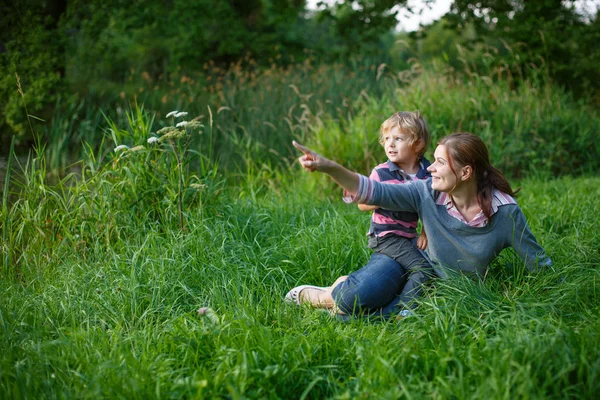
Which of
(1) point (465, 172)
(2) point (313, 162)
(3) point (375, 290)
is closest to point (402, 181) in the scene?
(1) point (465, 172)

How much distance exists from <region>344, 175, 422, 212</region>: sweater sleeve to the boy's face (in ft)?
0.69

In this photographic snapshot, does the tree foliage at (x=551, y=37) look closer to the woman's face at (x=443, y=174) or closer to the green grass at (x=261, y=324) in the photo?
the green grass at (x=261, y=324)

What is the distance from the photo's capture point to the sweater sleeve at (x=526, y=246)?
2.95 metres

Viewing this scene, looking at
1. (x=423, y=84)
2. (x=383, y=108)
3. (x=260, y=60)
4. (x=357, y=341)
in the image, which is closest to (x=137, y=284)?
(x=357, y=341)

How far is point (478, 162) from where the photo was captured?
296cm

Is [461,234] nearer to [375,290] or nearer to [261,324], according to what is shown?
[375,290]

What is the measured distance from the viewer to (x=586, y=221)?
427 centimetres

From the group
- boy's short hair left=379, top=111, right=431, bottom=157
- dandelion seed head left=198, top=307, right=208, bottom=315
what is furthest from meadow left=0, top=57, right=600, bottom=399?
boy's short hair left=379, top=111, right=431, bottom=157

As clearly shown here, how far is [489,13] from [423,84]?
10.9 ft

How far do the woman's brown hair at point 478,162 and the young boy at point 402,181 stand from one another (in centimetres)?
26

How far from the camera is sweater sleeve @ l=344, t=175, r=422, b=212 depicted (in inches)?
111

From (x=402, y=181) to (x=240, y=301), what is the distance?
1.13 m

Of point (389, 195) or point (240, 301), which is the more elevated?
point (389, 195)

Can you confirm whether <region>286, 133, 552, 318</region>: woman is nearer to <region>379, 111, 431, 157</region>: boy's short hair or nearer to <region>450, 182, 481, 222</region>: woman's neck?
<region>450, 182, 481, 222</region>: woman's neck
